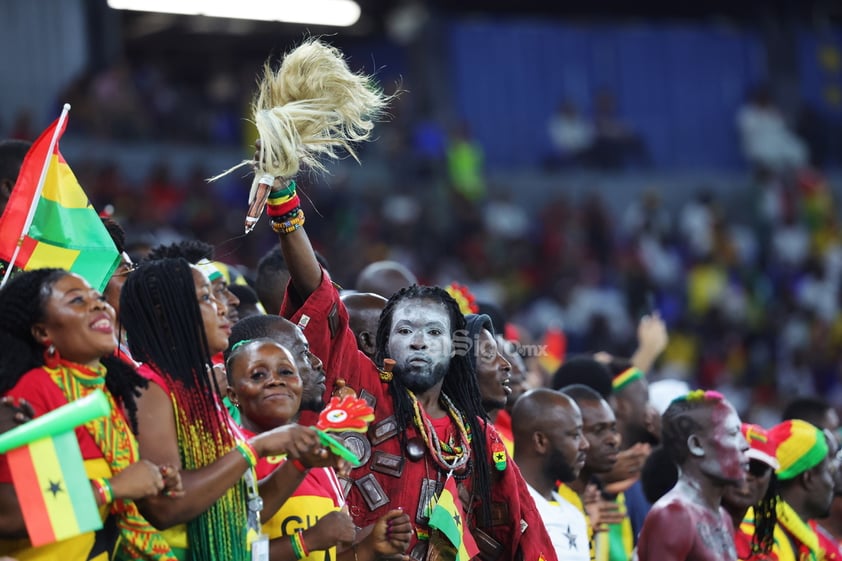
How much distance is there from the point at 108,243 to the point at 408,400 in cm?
122

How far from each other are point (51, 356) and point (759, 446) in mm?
3777

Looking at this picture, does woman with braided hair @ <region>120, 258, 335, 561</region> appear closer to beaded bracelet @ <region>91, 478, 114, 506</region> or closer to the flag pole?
beaded bracelet @ <region>91, 478, 114, 506</region>

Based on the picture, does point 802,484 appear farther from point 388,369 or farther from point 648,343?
point 388,369

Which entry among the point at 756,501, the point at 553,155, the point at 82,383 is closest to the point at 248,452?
the point at 82,383

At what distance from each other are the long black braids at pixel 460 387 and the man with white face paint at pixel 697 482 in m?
1.07

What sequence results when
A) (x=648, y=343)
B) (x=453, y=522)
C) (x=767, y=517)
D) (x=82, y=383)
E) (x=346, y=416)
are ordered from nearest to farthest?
(x=82, y=383)
(x=346, y=416)
(x=453, y=522)
(x=767, y=517)
(x=648, y=343)

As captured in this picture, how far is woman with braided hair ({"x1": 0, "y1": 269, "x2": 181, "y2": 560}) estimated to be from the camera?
375cm

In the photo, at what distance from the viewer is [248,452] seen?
3902 mm

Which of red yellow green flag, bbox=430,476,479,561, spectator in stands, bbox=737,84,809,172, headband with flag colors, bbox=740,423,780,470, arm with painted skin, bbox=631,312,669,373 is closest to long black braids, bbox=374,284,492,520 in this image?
red yellow green flag, bbox=430,476,479,561

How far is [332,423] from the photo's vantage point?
3926 mm

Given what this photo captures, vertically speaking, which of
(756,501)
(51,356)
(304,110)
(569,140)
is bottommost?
(569,140)

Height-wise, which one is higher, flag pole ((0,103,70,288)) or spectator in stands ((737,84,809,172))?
flag pole ((0,103,70,288))

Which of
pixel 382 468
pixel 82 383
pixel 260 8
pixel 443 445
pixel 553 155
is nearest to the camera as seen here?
pixel 82 383

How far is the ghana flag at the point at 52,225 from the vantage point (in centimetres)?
483
